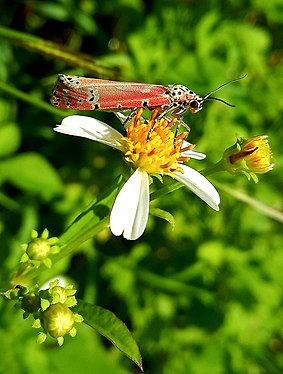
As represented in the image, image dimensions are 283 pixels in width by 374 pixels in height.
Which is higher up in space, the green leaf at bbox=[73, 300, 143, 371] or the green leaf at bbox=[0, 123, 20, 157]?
the green leaf at bbox=[73, 300, 143, 371]

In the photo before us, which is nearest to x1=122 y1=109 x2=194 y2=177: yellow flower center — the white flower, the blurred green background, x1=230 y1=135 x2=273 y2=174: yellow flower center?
the white flower

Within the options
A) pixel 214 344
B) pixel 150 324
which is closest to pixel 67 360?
pixel 150 324

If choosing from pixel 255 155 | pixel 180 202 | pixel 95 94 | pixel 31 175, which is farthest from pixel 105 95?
pixel 180 202

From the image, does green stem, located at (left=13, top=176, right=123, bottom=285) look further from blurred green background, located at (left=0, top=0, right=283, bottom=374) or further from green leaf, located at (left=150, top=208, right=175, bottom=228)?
blurred green background, located at (left=0, top=0, right=283, bottom=374)

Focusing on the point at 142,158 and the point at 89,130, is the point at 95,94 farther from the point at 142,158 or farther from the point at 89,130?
the point at 142,158

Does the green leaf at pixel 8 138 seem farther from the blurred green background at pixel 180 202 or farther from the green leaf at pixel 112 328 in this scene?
the green leaf at pixel 112 328

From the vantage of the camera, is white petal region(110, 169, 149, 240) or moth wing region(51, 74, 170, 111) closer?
white petal region(110, 169, 149, 240)

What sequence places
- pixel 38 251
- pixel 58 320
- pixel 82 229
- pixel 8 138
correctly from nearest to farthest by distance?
1. pixel 58 320
2. pixel 38 251
3. pixel 82 229
4. pixel 8 138
